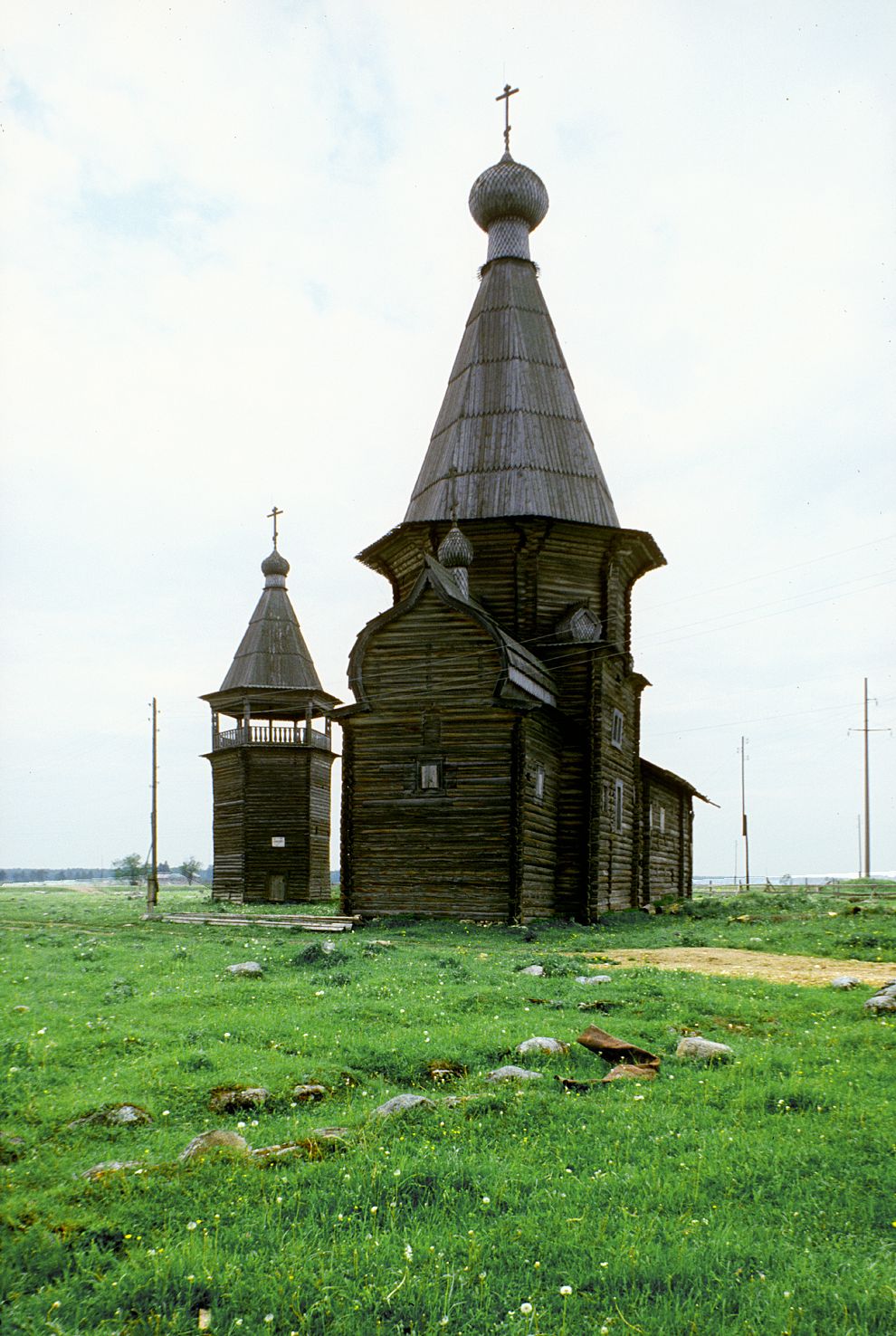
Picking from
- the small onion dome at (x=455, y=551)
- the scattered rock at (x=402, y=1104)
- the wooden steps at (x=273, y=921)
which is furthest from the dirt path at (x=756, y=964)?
the small onion dome at (x=455, y=551)

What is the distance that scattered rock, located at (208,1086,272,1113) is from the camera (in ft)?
25.9

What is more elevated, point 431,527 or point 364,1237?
point 431,527

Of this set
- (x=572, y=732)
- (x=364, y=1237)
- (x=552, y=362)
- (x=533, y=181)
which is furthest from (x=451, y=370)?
(x=364, y=1237)

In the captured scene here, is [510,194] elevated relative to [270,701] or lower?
elevated

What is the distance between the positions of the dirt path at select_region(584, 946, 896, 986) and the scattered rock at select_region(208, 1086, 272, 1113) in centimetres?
984

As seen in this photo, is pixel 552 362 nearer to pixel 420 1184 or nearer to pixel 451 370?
pixel 451 370

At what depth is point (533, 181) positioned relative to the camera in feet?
121

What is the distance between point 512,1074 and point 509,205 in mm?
35751

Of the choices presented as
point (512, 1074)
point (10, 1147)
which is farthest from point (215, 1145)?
point (512, 1074)

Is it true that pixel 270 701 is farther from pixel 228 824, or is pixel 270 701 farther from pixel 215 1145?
pixel 215 1145

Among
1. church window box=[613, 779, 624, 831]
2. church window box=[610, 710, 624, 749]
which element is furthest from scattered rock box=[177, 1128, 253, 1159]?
church window box=[613, 779, 624, 831]

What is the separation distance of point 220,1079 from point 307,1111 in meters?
1.05

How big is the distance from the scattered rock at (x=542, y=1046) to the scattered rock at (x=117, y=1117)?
11.8 ft

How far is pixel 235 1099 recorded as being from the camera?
26.1ft
